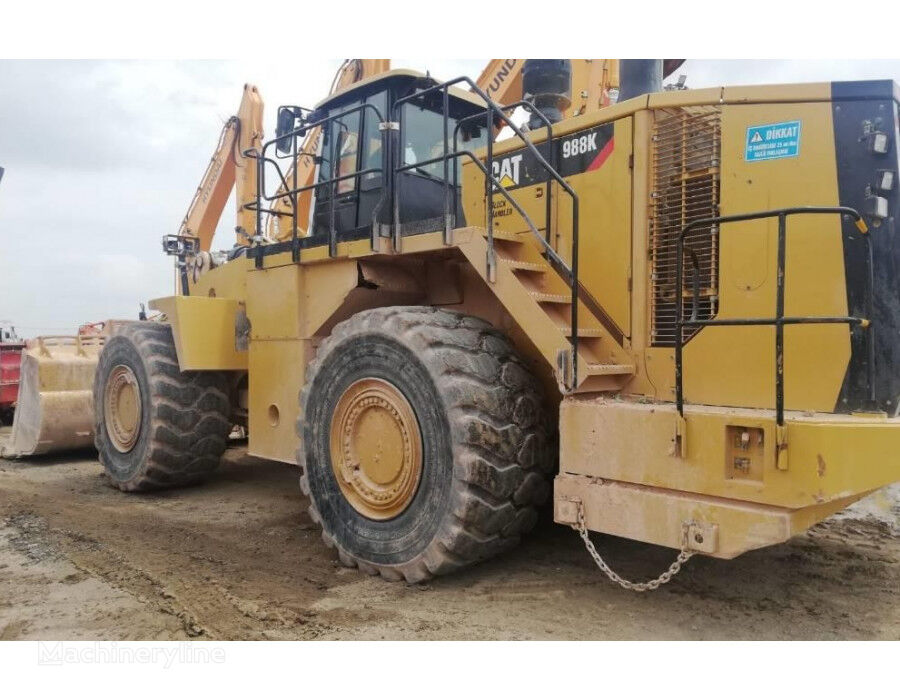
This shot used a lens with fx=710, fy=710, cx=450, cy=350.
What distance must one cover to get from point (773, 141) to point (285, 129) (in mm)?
3836

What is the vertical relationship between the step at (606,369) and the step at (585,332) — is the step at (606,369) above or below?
below

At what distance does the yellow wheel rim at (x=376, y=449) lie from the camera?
4.05 m

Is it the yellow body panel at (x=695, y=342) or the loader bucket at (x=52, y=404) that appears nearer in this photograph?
the yellow body panel at (x=695, y=342)

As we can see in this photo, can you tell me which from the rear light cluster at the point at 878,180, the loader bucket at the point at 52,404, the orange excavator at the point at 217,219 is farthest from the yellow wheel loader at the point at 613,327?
the loader bucket at the point at 52,404

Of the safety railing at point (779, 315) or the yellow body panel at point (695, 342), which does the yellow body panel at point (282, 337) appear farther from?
the safety railing at point (779, 315)

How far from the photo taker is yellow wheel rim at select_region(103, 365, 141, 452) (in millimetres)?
6641

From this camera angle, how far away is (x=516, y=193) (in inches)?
186

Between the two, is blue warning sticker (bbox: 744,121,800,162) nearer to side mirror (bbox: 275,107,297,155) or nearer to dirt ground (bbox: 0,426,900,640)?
dirt ground (bbox: 0,426,900,640)

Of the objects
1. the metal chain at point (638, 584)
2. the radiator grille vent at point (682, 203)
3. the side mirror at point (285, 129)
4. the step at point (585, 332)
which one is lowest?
the metal chain at point (638, 584)

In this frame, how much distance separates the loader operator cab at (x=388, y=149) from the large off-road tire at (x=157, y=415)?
195cm

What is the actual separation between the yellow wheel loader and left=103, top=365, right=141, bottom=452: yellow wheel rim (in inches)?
86.2

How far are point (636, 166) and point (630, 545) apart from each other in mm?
2459

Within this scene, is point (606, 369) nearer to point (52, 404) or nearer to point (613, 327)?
point (613, 327)

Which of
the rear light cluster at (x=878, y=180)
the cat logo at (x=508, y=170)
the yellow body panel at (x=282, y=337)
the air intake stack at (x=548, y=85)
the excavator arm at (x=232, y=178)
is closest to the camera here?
the rear light cluster at (x=878, y=180)
